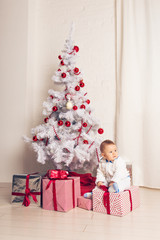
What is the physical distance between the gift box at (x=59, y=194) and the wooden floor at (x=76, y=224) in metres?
Answer: 0.05

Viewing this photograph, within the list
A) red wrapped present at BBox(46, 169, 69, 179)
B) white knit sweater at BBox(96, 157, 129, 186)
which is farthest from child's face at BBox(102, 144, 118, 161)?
red wrapped present at BBox(46, 169, 69, 179)

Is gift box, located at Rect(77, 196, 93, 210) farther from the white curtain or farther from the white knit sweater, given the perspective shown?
the white curtain

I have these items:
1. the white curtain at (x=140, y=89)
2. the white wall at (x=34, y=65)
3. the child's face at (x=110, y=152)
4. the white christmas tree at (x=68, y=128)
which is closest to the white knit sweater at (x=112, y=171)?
the child's face at (x=110, y=152)

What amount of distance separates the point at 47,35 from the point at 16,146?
131cm

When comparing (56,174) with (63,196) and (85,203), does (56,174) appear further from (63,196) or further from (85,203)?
(85,203)

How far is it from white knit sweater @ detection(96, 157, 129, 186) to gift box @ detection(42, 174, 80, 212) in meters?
0.21

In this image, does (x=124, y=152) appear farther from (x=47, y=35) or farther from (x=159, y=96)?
(x=47, y=35)

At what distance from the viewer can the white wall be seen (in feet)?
8.95

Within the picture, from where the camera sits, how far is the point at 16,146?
273 cm

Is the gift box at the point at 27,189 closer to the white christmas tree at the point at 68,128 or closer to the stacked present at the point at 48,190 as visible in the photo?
the stacked present at the point at 48,190

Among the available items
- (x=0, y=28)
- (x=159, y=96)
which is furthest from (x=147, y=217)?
(x=0, y=28)

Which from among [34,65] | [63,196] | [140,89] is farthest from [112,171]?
[34,65]

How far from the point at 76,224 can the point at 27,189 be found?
1.73 ft

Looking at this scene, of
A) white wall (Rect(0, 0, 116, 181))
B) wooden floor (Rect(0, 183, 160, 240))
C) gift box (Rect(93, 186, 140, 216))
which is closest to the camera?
wooden floor (Rect(0, 183, 160, 240))
